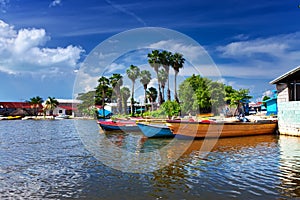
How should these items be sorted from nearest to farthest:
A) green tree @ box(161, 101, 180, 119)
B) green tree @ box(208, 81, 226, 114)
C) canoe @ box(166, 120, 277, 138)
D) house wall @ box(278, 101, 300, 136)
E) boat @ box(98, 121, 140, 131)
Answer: house wall @ box(278, 101, 300, 136), canoe @ box(166, 120, 277, 138), boat @ box(98, 121, 140, 131), green tree @ box(161, 101, 180, 119), green tree @ box(208, 81, 226, 114)

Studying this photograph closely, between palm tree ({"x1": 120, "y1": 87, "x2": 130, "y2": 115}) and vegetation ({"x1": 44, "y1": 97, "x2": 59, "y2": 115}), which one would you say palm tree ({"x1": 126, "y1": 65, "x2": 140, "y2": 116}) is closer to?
palm tree ({"x1": 120, "y1": 87, "x2": 130, "y2": 115})

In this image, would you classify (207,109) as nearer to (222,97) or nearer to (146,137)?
(222,97)

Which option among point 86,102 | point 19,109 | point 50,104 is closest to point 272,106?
point 86,102

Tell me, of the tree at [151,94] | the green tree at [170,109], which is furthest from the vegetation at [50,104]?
the green tree at [170,109]

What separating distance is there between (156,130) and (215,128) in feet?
15.8

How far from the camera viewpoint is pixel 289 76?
20.7 m

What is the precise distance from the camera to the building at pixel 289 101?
773 inches

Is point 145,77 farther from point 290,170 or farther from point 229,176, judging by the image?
point 229,176

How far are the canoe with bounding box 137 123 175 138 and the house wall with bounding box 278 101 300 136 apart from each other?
922cm

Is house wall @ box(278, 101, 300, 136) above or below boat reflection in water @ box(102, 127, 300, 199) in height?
above

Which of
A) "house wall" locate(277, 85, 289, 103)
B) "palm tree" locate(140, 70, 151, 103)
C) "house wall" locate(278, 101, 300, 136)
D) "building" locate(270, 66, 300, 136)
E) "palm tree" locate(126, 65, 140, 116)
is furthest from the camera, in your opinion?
"palm tree" locate(140, 70, 151, 103)

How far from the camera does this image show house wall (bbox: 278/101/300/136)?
1934 cm

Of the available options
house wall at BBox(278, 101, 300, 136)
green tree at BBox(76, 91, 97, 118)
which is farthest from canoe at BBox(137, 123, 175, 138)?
green tree at BBox(76, 91, 97, 118)

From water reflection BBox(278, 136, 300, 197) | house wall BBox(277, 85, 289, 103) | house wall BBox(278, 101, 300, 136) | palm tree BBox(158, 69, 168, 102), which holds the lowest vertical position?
water reflection BBox(278, 136, 300, 197)
